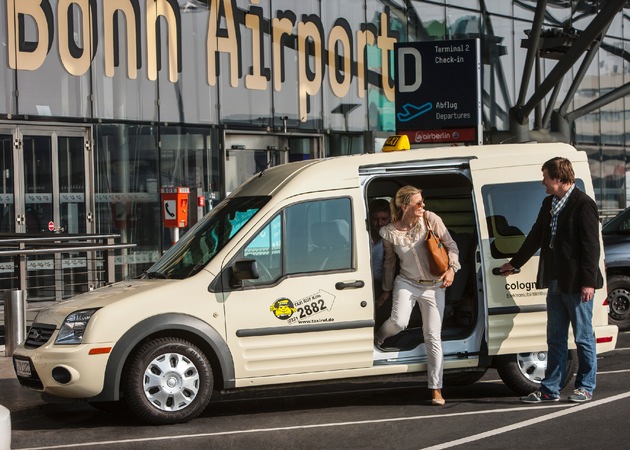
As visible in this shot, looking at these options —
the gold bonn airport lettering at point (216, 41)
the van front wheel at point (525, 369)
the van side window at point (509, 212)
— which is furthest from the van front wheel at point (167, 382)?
the gold bonn airport lettering at point (216, 41)

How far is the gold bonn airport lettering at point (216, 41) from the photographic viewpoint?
18906 mm

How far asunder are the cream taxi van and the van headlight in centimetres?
1

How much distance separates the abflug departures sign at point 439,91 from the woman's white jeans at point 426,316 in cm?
658

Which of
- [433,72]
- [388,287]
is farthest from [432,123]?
[388,287]

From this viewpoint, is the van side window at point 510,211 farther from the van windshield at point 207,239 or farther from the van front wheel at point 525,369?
the van windshield at point 207,239

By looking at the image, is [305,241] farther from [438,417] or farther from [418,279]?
[438,417]

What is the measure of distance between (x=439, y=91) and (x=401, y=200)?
6903 mm

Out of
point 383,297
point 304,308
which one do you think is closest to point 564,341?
point 383,297

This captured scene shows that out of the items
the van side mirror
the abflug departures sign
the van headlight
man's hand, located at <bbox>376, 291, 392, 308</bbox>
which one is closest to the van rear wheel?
the abflug departures sign

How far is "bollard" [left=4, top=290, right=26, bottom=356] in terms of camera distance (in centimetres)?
1238

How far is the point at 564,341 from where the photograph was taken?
8758 mm

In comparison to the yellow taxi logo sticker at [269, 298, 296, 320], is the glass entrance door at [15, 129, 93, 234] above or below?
above

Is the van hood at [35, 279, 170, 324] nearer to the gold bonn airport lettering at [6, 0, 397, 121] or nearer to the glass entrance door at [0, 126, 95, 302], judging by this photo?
the glass entrance door at [0, 126, 95, 302]

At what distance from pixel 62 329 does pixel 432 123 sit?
8293 mm
